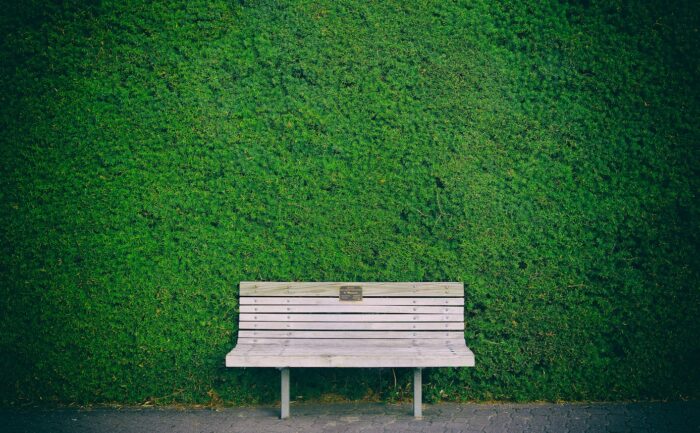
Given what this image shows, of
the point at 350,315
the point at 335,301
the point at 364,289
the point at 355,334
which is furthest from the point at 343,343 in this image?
the point at 364,289

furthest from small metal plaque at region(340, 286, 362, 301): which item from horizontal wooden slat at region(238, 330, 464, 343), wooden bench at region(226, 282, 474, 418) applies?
horizontal wooden slat at region(238, 330, 464, 343)

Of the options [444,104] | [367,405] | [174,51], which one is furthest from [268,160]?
[367,405]

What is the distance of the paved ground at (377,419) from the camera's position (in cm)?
436

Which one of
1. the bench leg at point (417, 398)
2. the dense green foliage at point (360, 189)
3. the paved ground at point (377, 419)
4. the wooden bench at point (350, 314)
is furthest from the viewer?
the dense green foliage at point (360, 189)

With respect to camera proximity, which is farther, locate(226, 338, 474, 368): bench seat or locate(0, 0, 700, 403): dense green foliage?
locate(0, 0, 700, 403): dense green foliage

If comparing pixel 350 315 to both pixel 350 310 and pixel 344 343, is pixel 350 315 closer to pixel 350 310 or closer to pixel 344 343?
pixel 350 310

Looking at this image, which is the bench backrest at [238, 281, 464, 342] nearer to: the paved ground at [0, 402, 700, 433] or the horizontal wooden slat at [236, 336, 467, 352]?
the horizontal wooden slat at [236, 336, 467, 352]

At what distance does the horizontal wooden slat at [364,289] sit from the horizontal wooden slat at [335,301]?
0.03 m

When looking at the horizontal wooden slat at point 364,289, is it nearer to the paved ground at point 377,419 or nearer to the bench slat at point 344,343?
the bench slat at point 344,343

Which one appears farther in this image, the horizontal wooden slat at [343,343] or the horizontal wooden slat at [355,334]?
the horizontal wooden slat at [355,334]

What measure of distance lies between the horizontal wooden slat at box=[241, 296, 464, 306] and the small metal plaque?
0.03 m

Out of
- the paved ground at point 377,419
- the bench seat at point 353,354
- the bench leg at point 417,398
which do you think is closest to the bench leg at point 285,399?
the paved ground at point 377,419

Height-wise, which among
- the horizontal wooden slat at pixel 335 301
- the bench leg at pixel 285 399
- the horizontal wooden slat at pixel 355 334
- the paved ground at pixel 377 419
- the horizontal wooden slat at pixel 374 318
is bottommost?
the paved ground at pixel 377 419

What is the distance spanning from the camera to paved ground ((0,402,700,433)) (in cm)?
436
